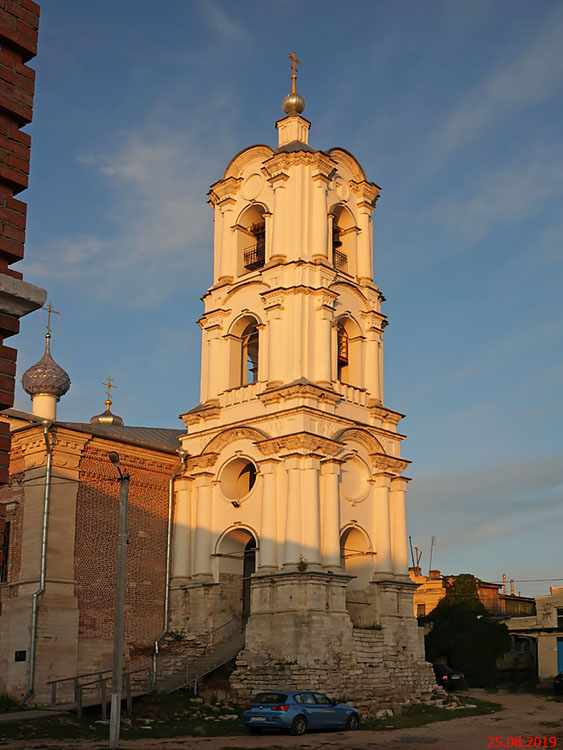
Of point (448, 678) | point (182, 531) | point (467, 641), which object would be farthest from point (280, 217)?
point (467, 641)

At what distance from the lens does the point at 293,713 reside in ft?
74.2

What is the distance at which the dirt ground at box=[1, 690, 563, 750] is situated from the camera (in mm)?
19516

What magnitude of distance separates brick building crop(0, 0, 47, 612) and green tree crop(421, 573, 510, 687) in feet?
126

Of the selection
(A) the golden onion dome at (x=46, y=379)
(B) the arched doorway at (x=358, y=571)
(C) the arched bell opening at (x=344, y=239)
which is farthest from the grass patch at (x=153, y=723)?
(C) the arched bell opening at (x=344, y=239)

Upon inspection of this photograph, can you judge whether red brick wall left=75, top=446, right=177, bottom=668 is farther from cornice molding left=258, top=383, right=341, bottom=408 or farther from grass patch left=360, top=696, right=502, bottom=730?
A: grass patch left=360, top=696, right=502, bottom=730

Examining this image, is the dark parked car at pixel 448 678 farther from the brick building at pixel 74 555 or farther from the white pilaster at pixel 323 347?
the white pilaster at pixel 323 347

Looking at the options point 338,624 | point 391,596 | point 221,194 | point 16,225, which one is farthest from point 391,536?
point 16,225

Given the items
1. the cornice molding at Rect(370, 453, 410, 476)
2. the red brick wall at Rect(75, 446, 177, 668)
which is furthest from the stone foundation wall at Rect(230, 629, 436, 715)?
the cornice molding at Rect(370, 453, 410, 476)

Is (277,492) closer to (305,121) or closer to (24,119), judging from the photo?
(305,121)

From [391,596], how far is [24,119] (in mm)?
27231

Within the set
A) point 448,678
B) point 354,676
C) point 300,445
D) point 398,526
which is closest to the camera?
point 354,676

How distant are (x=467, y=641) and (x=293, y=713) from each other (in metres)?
21.9

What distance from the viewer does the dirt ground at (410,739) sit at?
1952cm

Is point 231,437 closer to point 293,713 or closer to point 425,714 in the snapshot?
point 425,714
